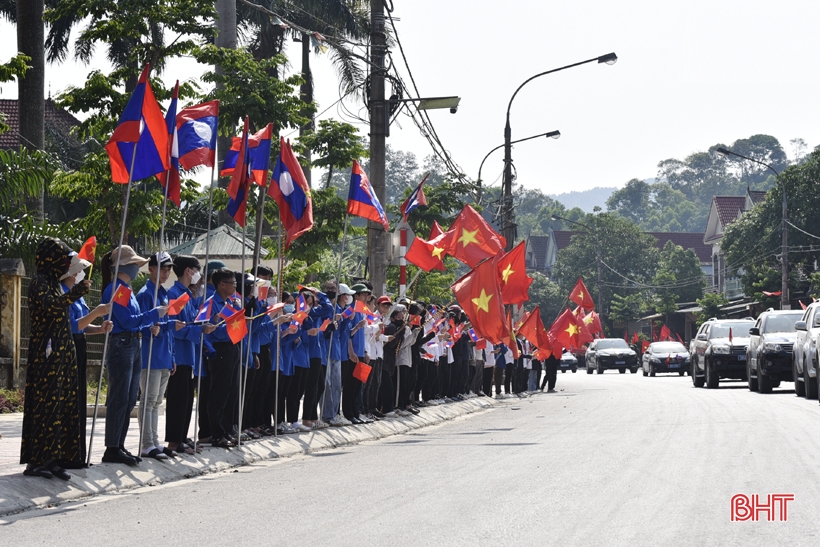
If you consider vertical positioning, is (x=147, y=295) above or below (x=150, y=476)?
above

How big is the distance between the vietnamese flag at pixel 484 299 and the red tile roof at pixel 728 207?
58575mm

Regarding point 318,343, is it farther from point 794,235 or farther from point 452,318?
point 794,235

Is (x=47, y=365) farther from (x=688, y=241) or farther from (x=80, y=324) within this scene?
(x=688, y=241)

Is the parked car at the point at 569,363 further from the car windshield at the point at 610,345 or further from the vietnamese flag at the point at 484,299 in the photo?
the vietnamese flag at the point at 484,299

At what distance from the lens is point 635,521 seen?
25.4ft

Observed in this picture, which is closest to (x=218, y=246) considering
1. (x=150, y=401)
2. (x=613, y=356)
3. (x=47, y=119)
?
(x=47, y=119)

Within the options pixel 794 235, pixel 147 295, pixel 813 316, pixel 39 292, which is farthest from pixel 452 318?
pixel 794 235

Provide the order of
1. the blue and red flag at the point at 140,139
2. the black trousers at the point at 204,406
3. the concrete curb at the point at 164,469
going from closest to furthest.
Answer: the concrete curb at the point at 164,469 → the blue and red flag at the point at 140,139 → the black trousers at the point at 204,406

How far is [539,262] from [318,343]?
104 metres

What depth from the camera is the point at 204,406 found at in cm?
1298

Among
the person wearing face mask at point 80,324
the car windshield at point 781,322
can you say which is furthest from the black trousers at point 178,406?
the car windshield at point 781,322

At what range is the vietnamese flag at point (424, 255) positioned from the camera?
20.1 meters

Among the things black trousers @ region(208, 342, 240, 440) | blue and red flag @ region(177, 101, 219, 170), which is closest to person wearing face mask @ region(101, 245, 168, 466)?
black trousers @ region(208, 342, 240, 440)

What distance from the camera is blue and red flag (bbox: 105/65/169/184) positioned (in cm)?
1112
